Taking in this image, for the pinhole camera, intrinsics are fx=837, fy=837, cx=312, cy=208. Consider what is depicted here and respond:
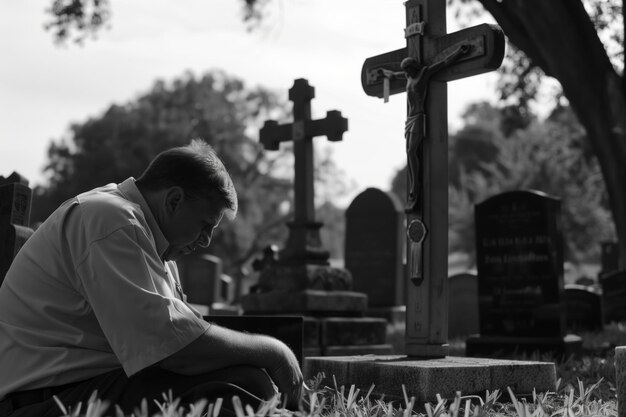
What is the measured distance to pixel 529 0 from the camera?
37.6 feet

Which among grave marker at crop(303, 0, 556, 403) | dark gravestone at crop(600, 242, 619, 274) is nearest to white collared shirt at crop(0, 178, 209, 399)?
grave marker at crop(303, 0, 556, 403)

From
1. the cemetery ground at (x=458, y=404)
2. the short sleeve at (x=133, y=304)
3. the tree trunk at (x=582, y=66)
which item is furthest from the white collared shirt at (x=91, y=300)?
the tree trunk at (x=582, y=66)

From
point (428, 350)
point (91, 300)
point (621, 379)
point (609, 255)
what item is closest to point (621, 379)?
point (621, 379)

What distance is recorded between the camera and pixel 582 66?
11.7m

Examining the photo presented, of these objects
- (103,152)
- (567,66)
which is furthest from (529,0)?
(103,152)

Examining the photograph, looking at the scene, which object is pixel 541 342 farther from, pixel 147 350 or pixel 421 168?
pixel 147 350

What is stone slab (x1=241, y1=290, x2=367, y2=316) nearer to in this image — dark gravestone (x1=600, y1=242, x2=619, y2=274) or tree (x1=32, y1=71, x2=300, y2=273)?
dark gravestone (x1=600, y1=242, x2=619, y2=274)

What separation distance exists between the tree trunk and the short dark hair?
956 centimetres

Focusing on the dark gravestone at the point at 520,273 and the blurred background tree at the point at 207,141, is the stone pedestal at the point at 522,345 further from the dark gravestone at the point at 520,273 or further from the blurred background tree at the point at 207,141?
the blurred background tree at the point at 207,141

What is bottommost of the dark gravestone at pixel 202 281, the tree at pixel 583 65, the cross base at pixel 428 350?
the cross base at pixel 428 350

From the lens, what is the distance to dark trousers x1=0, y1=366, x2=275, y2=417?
2.63m

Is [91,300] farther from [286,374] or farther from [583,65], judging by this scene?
[583,65]

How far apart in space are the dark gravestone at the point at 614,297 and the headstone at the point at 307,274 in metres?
4.66

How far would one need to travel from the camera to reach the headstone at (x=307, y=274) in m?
8.48
